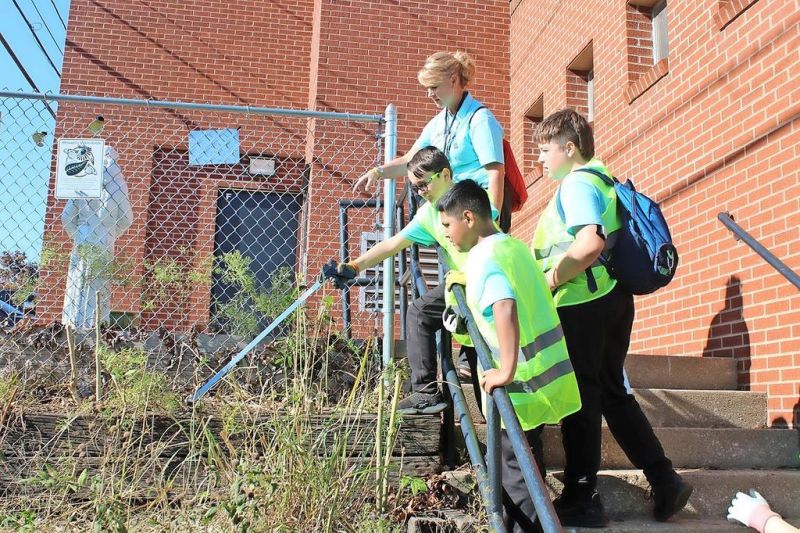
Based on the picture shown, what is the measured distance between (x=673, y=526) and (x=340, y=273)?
1629mm

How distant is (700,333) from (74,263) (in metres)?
3.84

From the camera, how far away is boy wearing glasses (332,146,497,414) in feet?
10.5

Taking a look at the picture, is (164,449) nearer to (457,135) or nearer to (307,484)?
(307,484)

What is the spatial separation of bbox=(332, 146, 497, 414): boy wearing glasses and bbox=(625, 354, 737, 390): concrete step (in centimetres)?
166

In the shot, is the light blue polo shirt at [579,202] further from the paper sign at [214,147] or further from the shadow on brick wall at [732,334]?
the shadow on brick wall at [732,334]

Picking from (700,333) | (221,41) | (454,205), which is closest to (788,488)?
(700,333)

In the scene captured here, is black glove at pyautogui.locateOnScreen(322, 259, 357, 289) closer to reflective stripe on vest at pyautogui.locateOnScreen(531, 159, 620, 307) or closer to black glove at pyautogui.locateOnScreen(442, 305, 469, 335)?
black glove at pyautogui.locateOnScreen(442, 305, 469, 335)

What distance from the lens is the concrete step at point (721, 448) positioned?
3627mm

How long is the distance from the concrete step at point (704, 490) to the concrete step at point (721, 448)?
17 centimetres

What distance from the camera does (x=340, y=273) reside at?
3.13 m

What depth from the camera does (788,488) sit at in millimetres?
3500

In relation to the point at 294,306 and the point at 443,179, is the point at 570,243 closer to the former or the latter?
the point at 443,179

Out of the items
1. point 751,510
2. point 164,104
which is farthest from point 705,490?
point 164,104

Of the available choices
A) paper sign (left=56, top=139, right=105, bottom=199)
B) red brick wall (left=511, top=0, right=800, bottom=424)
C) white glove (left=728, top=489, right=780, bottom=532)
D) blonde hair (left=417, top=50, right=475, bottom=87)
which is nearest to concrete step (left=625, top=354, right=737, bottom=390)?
red brick wall (left=511, top=0, right=800, bottom=424)
